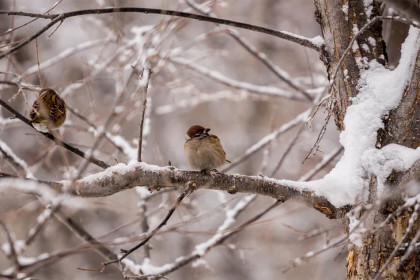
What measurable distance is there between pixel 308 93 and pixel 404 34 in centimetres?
167

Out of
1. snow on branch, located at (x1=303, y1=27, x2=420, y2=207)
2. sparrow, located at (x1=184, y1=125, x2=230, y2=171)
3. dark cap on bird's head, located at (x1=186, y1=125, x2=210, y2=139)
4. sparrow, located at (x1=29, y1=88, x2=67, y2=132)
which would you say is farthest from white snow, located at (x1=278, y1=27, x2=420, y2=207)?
sparrow, located at (x1=29, y1=88, x2=67, y2=132)

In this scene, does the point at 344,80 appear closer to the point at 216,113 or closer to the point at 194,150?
the point at 194,150

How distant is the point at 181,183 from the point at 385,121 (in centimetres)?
114

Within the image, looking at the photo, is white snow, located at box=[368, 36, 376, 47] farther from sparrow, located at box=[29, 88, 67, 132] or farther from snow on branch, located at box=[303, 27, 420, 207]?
sparrow, located at box=[29, 88, 67, 132]

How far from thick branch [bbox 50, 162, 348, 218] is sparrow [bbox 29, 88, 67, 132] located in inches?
63.0

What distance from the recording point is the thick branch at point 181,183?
8.27ft

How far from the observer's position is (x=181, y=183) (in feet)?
8.61

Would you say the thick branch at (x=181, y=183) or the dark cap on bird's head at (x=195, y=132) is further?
the dark cap on bird's head at (x=195, y=132)

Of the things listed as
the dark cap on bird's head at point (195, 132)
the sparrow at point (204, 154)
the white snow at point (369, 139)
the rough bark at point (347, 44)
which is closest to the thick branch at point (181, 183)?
the white snow at point (369, 139)

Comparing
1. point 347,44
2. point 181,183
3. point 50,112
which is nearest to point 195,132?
point 50,112

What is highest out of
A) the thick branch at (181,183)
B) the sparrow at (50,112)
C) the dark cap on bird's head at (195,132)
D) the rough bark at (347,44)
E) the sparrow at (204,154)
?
the sparrow at (50,112)

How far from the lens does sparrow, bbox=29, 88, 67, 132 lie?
3.93 m

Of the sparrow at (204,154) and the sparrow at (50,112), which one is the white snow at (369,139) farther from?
the sparrow at (50,112)

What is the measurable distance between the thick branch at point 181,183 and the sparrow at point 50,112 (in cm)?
160
